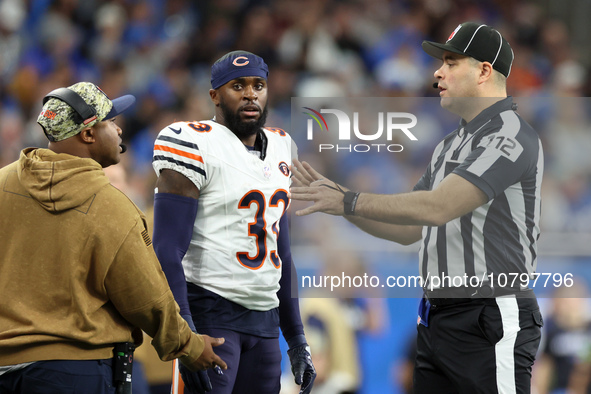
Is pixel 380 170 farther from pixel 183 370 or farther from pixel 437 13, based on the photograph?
pixel 437 13

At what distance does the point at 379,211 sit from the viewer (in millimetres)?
2633

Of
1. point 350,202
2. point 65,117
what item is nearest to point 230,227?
point 350,202

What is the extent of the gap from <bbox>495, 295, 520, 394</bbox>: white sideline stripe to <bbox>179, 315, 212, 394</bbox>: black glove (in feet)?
3.36

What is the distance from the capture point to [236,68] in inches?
114

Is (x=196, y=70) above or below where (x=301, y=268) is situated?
above

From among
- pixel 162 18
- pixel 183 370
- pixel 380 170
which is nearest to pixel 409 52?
pixel 162 18

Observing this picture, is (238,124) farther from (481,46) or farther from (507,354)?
(507,354)

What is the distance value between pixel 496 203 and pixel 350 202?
0.52 meters

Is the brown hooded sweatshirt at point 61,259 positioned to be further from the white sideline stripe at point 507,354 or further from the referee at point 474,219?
the white sideline stripe at point 507,354

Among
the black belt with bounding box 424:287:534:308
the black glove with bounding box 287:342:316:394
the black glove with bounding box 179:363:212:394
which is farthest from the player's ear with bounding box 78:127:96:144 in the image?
the black belt with bounding box 424:287:534:308

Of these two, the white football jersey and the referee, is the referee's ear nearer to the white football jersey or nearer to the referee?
the referee

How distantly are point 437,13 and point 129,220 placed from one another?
22.1 feet

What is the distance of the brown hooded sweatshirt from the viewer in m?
2.16

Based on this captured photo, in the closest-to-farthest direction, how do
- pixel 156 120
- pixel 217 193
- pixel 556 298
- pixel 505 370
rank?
1. pixel 505 370
2. pixel 217 193
3. pixel 556 298
4. pixel 156 120
